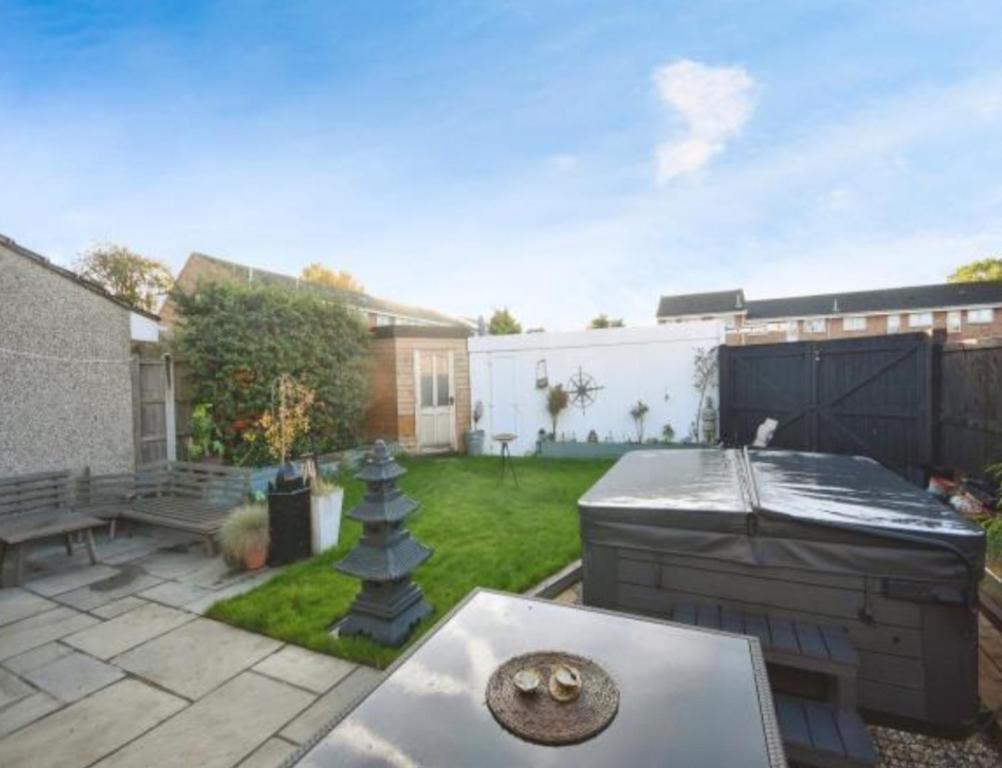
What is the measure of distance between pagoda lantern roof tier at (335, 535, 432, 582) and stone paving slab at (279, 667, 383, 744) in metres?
0.58

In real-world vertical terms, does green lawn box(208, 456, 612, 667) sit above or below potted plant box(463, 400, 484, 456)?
below

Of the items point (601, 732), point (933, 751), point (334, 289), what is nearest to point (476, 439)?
point (334, 289)

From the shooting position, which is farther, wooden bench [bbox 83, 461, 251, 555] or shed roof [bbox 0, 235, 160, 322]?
shed roof [bbox 0, 235, 160, 322]

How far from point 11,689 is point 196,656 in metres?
0.99

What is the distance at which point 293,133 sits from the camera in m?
7.83

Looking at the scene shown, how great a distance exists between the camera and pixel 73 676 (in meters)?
2.98

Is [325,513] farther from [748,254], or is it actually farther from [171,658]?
[748,254]

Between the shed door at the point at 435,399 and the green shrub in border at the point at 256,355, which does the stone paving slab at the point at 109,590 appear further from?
the shed door at the point at 435,399

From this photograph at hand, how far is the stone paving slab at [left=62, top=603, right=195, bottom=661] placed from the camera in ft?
10.9

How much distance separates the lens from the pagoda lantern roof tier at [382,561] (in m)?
3.30

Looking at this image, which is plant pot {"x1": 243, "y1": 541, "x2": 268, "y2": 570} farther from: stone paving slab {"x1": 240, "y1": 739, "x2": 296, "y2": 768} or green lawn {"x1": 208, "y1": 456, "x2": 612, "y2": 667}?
stone paving slab {"x1": 240, "y1": 739, "x2": 296, "y2": 768}

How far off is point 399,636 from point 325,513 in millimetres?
2208

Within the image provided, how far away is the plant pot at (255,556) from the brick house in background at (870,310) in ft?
108

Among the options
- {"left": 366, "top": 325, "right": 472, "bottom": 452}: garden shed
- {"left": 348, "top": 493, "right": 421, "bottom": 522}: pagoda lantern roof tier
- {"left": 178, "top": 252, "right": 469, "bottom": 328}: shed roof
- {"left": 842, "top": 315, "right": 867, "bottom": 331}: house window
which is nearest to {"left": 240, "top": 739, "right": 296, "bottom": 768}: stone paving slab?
{"left": 348, "top": 493, "right": 421, "bottom": 522}: pagoda lantern roof tier
